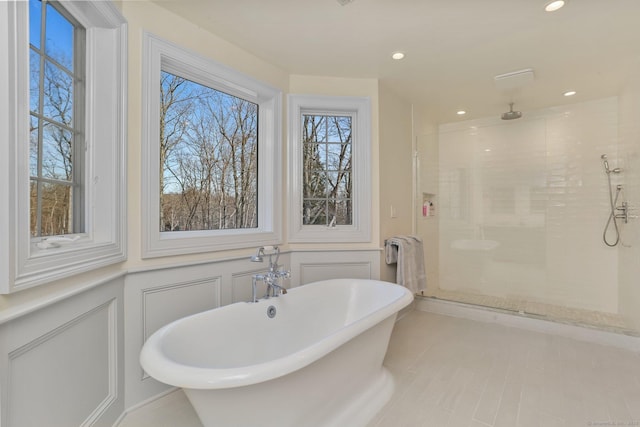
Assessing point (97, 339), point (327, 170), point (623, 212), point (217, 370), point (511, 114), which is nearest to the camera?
point (217, 370)

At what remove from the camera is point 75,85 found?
4.77ft

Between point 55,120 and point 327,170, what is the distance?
189cm

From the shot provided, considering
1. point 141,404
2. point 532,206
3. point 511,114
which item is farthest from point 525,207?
point 141,404

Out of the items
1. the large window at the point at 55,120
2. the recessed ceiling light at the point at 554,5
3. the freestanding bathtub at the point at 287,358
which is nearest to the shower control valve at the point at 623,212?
the recessed ceiling light at the point at 554,5

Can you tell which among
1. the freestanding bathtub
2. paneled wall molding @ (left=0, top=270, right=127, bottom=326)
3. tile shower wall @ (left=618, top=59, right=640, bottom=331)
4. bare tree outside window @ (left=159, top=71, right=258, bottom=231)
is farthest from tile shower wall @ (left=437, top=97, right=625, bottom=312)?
paneled wall molding @ (left=0, top=270, right=127, bottom=326)

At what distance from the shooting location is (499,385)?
1.89 meters

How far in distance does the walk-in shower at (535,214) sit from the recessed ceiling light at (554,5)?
1.74 meters

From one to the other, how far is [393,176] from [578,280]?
224cm

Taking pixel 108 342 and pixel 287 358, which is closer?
pixel 287 358

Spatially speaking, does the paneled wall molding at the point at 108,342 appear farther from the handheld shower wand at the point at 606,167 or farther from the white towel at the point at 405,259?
the handheld shower wand at the point at 606,167

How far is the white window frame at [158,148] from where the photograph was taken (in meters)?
1.72

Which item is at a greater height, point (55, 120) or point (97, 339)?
point (55, 120)

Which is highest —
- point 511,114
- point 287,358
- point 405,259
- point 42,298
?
point 511,114

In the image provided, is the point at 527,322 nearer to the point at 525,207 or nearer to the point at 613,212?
the point at 525,207
